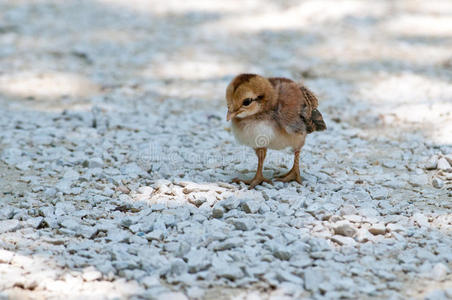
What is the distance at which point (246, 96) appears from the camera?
4.26 meters

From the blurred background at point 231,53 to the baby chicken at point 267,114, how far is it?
1.67 metres

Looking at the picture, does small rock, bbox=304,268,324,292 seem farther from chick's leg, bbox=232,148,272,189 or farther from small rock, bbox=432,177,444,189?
small rock, bbox=432,177,444,189

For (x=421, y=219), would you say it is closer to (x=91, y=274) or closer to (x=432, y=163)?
(x=432, y=163)

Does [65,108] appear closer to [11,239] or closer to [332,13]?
[11,239]

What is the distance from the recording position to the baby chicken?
4.29 m

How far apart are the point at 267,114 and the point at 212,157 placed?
104 centimetres

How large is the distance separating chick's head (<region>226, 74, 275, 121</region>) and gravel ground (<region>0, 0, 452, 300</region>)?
0.59 meters

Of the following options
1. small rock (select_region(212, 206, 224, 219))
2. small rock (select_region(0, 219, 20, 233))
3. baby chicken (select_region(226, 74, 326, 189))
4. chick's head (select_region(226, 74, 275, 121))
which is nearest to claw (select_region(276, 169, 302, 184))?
baby chicken (select_region(226, 74, 326, 189))

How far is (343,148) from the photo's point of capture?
555cm

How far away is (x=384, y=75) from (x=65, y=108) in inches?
152

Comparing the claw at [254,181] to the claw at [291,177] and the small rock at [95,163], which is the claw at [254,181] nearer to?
the claw at [291,177]

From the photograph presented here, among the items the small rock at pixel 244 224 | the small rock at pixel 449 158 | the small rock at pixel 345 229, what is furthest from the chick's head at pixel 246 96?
the small rock at pixel 449 158

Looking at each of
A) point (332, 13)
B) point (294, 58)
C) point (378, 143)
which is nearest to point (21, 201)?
point (378, 143)

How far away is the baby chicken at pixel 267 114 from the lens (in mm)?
4293
